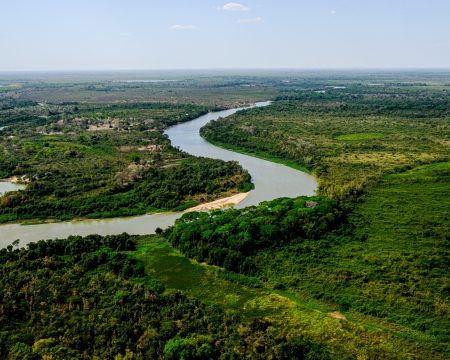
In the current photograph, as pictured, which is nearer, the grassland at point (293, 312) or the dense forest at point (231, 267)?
the grassland at point (293, 312)

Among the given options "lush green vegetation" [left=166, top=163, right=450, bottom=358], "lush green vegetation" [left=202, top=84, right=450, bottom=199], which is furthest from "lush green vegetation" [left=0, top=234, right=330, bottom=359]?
"lush green vegetation" [left=202, top=84, right=450, bottom=199]

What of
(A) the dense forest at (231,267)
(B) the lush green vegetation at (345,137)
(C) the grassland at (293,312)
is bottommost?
(C) the grassland at (293,312)

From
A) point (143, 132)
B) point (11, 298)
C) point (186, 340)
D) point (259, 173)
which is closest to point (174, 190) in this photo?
point (259, 173)

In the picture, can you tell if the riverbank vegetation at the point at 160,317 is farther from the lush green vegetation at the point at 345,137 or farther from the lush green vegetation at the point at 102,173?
the lush green vegetation at the point at 345,137

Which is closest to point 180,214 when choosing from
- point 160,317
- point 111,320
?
point 160,317

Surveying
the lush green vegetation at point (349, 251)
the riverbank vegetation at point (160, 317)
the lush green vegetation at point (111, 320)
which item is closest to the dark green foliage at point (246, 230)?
the lush green vegetation at point (349, 251)

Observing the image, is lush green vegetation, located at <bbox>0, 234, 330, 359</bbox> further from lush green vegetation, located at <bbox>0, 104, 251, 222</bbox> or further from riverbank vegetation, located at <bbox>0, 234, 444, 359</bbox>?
lush green vegetation, located at <bbox>0, 104, 251, 222</bbox>

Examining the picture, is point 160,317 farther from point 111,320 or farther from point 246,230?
point 246,230
